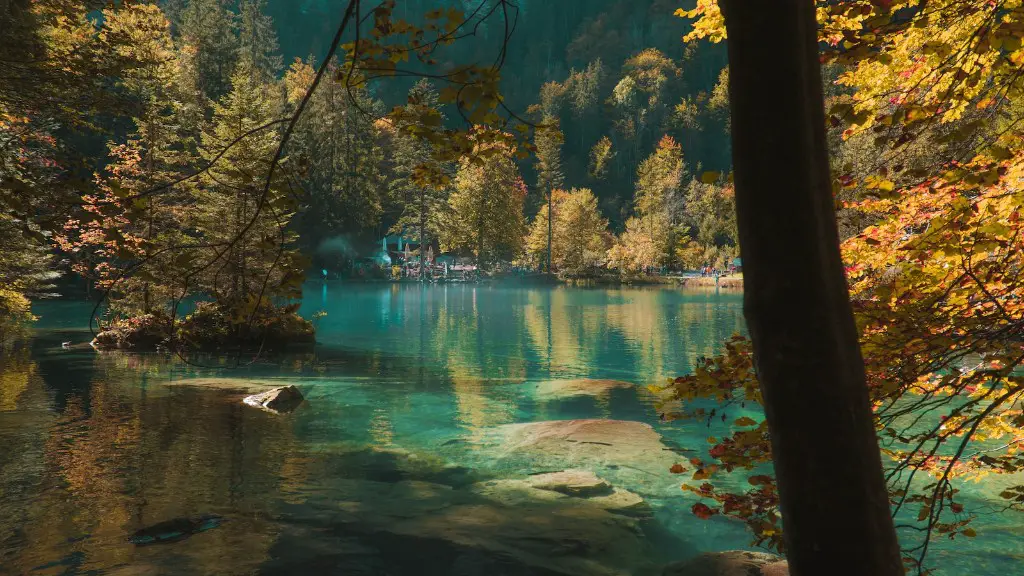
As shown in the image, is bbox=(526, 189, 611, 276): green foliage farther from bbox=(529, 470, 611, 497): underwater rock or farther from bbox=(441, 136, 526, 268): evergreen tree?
bbox=(529, 470, 611, 497): underwater rock

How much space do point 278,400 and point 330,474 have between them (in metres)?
5.38

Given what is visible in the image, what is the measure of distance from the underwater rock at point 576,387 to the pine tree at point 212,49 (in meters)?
54.4

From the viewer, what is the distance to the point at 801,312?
170 centimetres

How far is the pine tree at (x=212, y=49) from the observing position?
210 ft

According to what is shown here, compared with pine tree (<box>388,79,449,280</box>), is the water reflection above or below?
below

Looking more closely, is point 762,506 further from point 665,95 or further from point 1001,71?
point 665,95

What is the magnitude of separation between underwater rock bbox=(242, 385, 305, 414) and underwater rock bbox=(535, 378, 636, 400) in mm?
6446

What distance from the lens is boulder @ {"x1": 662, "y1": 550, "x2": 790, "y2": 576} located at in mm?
7035

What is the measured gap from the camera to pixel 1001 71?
15.7ft

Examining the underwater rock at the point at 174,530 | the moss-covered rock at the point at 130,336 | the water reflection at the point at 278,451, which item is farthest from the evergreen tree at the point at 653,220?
the underwater rock at the point at 174,530

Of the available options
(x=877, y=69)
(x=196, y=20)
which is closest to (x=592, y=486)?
(x=877, y=69)

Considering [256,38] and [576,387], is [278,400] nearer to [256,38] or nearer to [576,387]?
[576,387]

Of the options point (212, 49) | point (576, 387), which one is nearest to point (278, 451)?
point (576, 387)

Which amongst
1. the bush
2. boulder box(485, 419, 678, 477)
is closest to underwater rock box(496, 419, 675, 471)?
boulder box(485, 419, 678, 477)
